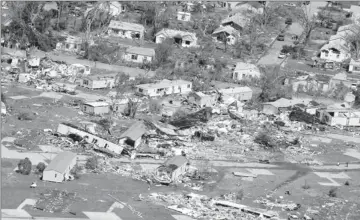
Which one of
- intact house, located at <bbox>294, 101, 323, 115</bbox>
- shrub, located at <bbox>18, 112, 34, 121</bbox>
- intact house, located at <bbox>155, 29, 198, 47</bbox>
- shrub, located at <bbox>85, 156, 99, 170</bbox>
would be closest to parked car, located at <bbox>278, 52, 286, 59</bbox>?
intact house, located at <bbox>155, 29, 198, 47</bbox>

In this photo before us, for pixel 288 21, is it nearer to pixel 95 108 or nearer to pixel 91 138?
pixel 95 108

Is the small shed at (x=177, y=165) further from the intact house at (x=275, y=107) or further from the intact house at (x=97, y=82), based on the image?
the intact house at (x=97, y=82)

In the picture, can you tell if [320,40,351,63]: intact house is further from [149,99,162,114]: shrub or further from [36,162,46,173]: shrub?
[36,162,46,173]: shrub

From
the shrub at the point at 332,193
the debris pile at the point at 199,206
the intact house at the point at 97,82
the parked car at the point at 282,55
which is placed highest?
the parked car at the point at 282,55

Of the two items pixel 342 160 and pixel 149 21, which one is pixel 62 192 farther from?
pixel 149 21

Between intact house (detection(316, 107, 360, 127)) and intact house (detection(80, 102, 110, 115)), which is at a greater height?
intact house (detection(316, 107, 360, 127))

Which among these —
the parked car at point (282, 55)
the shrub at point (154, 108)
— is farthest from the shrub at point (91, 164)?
the parked car at point (282, 55)

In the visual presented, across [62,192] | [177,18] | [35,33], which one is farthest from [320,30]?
[62,192]
